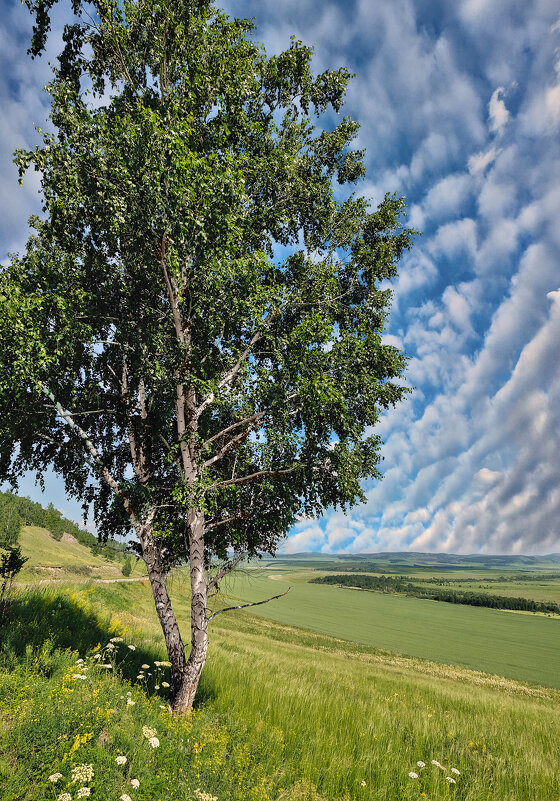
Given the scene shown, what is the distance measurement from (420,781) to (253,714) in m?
3.63

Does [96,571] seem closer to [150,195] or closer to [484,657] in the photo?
[484,657]

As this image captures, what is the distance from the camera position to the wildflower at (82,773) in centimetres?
459

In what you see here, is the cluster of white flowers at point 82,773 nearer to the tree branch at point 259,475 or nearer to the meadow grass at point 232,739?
the meadow grass at point 232,739

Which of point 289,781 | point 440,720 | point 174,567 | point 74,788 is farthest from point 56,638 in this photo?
point 440,720

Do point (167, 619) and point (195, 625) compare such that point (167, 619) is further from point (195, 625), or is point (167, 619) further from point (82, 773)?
point (82, 773)

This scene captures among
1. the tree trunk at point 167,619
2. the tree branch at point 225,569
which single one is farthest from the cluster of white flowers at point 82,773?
the tree branch at point 225,569

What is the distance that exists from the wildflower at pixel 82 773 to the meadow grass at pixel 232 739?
3.8 inches

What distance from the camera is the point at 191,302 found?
9742 mm

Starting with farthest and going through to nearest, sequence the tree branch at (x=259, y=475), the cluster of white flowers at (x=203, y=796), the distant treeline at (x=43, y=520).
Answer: the distant treeline at (x=43, y=520) < the tree branch at (x=259, y=475) < the cluster of white flowers at (x=203, y=796)

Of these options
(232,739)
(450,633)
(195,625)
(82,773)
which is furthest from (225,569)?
(450,633)

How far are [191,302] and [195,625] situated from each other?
25.3ft

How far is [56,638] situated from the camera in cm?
970

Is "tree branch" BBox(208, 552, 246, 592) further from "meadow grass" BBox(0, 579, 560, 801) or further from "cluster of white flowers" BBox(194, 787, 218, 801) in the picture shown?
"cluster of white flowers" BBox(194, 787, 218, 801)

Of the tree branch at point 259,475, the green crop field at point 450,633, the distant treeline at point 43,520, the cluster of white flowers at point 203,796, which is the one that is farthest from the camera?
the distant treeline at point 43,520
